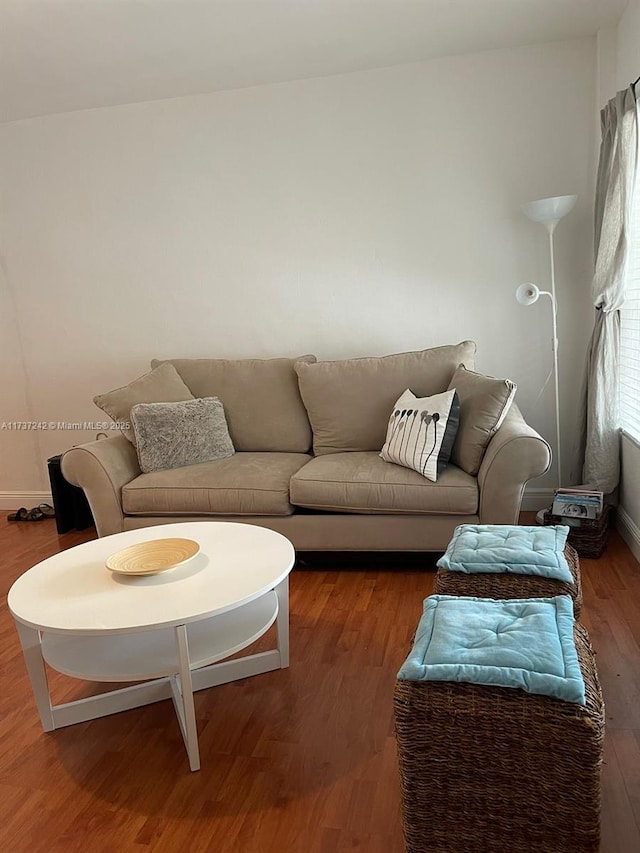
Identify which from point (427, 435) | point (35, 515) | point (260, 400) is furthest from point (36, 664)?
point (35, 515)

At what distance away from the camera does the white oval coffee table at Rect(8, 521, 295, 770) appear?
1.99m

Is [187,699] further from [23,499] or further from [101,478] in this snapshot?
[23,499]

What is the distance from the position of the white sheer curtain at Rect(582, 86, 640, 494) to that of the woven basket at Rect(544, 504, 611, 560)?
0.30 meters

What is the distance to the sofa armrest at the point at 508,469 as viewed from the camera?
119 inches

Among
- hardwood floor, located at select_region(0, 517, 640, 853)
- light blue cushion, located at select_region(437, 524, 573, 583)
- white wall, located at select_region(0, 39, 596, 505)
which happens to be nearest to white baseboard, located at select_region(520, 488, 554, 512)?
white wall, located at select_region(0, 39, 596, 505)

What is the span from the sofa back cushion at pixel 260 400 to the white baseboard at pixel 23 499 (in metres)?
1.55

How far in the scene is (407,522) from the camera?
328 cm

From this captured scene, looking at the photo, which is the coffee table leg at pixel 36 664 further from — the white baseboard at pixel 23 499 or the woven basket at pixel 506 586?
the white baseboard at pixel 23 499

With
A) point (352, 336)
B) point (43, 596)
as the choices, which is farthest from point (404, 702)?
point (352, 336)

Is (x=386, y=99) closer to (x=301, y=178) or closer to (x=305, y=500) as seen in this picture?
(x=301, y=178)

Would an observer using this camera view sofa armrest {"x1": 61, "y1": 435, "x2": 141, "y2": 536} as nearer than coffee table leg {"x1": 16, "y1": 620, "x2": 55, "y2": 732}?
No

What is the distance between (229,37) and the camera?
3.47 metres

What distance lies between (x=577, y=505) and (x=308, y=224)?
2.20 m

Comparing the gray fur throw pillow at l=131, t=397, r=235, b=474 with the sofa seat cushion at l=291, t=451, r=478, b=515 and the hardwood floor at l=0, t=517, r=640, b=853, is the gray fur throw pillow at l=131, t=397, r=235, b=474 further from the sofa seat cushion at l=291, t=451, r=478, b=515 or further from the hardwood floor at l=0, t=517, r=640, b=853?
the hardwood floor at l=0, t=517, r=640, b=853
